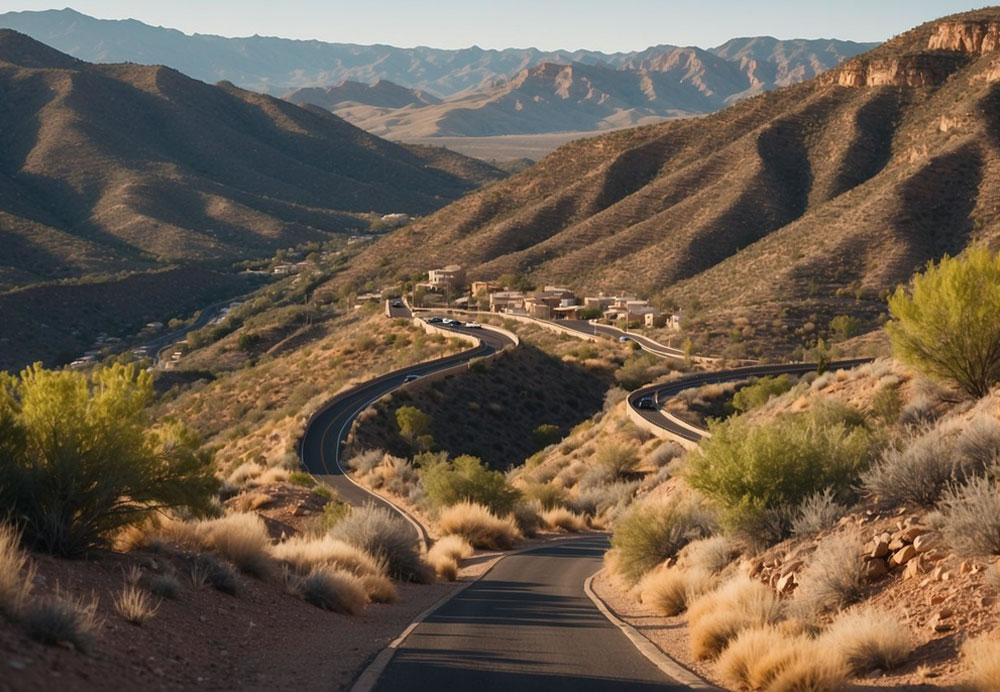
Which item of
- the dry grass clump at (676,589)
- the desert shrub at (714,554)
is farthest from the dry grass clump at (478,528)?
the desert shrub at (714,554)

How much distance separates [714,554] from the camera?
16.2 metres

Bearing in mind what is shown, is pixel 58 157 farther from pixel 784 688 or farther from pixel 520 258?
pixel 784 688

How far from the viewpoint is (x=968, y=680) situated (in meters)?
9.71

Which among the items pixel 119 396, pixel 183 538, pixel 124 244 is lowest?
pixel 124 244

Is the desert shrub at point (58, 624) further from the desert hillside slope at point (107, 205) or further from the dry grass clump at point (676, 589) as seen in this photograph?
the desert hillside slope at point (107, 205)

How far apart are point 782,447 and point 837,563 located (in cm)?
366

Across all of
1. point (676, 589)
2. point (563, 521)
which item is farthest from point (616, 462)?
point (676, 589)

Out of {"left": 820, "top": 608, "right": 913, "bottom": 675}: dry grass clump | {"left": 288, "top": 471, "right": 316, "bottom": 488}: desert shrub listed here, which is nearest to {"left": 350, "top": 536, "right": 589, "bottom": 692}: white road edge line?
{"left": 820, "top": 608, "right": 913, "bottom": 675}: dry grass clump

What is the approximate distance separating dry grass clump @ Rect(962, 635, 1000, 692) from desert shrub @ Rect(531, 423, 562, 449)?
50.3 meters

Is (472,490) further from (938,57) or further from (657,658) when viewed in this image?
(938,57)

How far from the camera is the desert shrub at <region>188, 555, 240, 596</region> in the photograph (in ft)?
45.9

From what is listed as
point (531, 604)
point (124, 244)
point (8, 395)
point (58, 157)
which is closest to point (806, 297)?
point (531, 604)

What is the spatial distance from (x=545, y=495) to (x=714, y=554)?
22.5m

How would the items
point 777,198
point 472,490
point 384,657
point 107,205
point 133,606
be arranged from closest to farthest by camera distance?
point 133,606, point 384,657, point 472,490, point 777,198, point 107,205
